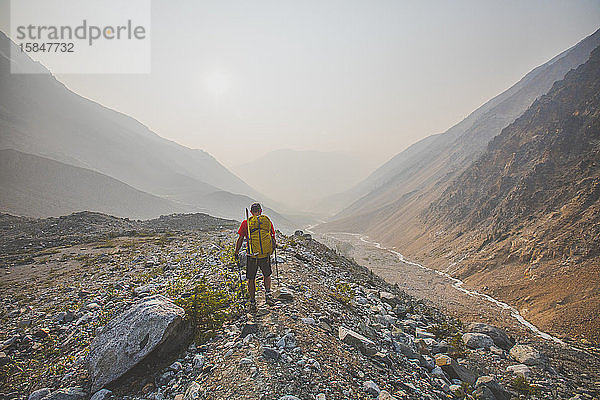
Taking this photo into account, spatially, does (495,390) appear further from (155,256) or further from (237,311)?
(155,256)

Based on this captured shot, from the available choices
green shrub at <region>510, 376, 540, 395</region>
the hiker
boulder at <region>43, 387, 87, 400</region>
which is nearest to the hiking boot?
the hiker

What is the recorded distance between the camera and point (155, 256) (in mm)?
19250

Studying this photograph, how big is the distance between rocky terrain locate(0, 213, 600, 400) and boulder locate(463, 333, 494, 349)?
0.17 ft

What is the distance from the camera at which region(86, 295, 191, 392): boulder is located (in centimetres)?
542

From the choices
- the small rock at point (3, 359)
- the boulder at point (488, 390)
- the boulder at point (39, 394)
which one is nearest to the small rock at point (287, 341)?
the boulder at point (39, 394)

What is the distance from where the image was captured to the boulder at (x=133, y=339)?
5418mm

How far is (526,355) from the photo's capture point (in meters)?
11.6

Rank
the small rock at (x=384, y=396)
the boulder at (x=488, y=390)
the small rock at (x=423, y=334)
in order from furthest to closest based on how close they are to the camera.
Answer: the small rock at (x=423, y=334), the boulder at (x=488, y=390), the small rock at (x=384, y=396)

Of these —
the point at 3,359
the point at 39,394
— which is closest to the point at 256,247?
the point at 39,394

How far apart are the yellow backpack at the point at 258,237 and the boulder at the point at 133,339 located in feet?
7.83

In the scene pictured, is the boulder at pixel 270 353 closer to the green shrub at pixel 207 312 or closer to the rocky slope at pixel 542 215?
the green shrub at pixel 207 312

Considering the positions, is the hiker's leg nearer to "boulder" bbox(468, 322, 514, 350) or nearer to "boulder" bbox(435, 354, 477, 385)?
"boulder" bbox(435, 354, 477, 385)

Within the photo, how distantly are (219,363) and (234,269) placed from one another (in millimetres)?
7064

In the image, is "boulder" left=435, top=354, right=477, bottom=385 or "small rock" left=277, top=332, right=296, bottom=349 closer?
"small rock" left=277, top=332, right=296, bottom=349
